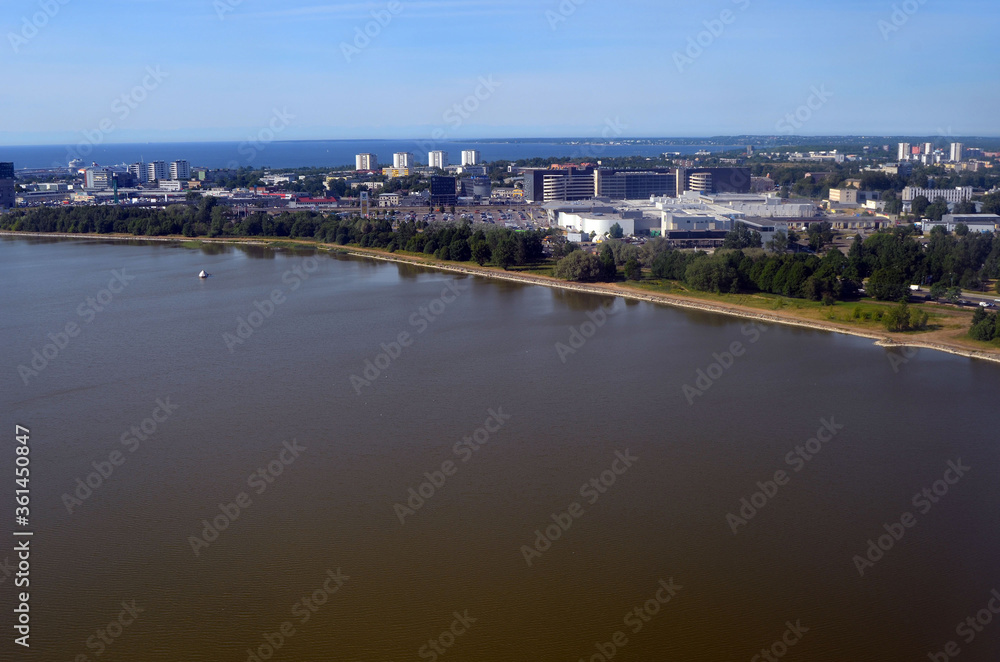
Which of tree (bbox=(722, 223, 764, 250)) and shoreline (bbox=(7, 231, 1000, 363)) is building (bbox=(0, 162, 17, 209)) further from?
tree (bbox=(722, 223, 764, 250))

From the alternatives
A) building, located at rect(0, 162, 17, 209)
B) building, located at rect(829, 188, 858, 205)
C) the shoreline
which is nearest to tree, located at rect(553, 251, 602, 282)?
the shoreline

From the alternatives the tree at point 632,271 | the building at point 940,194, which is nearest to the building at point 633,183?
the building at point 940,194

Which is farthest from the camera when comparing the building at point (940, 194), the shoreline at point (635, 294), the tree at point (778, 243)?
the building at point (940, 194)

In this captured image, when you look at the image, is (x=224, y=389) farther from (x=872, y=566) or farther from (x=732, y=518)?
(x=872, y=566)

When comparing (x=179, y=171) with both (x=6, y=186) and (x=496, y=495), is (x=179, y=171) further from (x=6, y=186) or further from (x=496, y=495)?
(x=496, y=495)

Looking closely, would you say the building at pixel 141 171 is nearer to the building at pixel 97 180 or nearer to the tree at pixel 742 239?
the building at pixel 97 180

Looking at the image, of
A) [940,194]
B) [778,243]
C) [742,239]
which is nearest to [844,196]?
[940,194]
